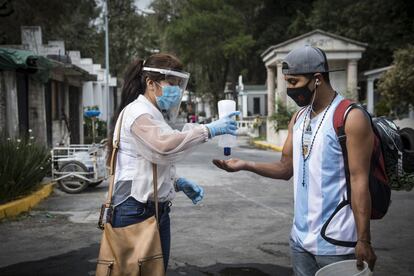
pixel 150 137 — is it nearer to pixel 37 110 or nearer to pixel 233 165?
pixel 233 165

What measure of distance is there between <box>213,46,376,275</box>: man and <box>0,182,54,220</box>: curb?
21.1 ft

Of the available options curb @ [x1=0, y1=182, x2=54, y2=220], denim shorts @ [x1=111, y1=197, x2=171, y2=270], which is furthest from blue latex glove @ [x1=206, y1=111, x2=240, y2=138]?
curb @ [x1=0, y1=182, x2=54, y2=220]

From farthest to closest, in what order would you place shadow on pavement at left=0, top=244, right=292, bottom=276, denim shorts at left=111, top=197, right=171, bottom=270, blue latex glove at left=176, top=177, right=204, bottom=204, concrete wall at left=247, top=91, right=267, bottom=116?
concrete wall at left=247, top=91, right=267, bottom=116 < shadow on pavement at left=0, top=244, right=292, bottom=276 < blue latex glove at left=176, top=177, right=204, bottom=204 < denim shorts at left=111, top=197, right=171, bottom=270

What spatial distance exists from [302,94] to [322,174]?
435 mm

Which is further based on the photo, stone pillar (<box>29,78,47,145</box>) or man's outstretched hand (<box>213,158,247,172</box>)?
stone pillar (<box>29,78,47,145</box>)

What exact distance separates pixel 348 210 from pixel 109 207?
1313mm

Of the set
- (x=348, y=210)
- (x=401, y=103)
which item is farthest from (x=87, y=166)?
(x=401, y=103)

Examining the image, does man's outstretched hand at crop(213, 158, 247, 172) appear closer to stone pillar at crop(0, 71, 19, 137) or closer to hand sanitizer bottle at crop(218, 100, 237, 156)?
hand sanitizer bottle at crop(218, 100, 237, 156)

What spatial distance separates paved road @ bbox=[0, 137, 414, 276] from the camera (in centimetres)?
569

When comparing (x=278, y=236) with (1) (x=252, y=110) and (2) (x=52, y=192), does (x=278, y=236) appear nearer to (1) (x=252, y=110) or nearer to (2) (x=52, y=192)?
(2) (x=52, y=192)

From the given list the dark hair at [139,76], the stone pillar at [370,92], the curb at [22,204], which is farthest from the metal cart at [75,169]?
the stone pillar at [370,92]

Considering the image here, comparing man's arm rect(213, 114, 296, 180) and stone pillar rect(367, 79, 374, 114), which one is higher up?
stone pillar rect(367, 79, 374, 114)

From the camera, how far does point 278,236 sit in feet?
22.7

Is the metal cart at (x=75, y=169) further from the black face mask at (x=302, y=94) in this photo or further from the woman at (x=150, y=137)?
the black face mask at (x=302, y=94)
